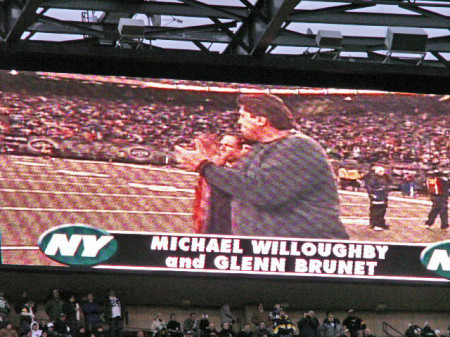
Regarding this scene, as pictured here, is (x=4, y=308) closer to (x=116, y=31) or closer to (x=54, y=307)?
(x=54, y=307)

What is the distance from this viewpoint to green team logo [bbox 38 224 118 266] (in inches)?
785

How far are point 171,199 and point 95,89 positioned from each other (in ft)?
7.98

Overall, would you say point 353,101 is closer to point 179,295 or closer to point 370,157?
point 370,157

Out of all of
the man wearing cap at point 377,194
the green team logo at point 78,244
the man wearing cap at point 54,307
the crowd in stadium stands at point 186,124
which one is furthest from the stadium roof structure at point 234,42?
the man wearing cap at point 54,307

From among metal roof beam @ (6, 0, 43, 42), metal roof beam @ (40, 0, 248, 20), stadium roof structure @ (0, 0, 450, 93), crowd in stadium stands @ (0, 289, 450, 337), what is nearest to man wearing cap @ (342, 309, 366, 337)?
crowd in stadium stands @ (0, 289, 450, 337)

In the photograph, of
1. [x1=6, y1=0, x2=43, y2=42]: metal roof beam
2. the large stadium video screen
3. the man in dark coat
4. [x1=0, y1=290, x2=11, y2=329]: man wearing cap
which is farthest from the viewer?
the man in dark coat

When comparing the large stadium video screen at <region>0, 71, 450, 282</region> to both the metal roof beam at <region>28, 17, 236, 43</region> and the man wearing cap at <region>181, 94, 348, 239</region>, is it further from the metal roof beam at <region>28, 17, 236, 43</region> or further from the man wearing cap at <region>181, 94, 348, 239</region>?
the metal roof beam at <region>28, 17, 236, 43</region>

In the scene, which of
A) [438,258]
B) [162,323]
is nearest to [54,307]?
[162,323]

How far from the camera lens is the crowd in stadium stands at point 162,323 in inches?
782

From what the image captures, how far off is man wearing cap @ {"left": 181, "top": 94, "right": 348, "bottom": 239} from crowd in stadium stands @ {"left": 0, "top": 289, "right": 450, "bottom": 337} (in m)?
1.69

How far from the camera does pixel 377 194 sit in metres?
21.0

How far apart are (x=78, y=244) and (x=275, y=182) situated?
146 inches

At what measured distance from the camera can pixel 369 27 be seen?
20344 mm

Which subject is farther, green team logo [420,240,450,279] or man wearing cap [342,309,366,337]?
man wearing cap [342,309,366,337]
